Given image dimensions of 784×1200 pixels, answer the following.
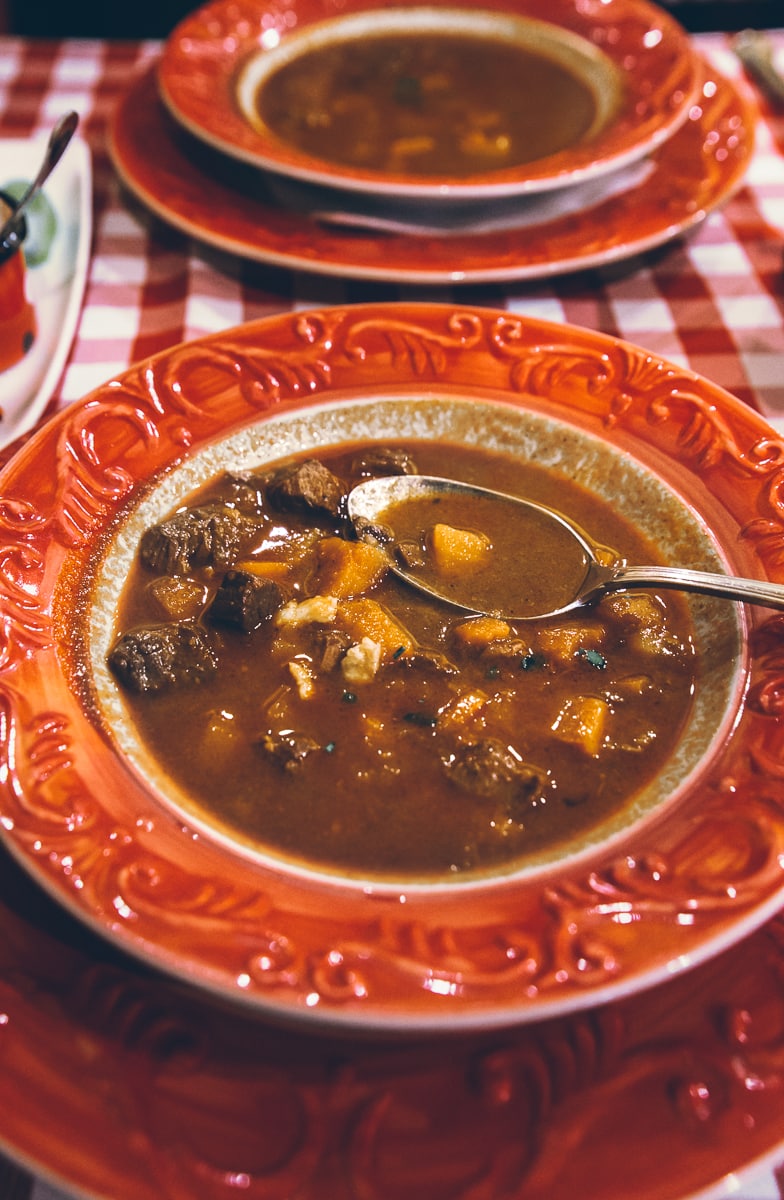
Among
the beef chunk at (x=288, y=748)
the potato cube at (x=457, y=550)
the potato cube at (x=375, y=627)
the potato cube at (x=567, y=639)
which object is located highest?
the potato cube at (x=457, y=550)

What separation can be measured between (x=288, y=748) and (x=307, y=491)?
0.74 m

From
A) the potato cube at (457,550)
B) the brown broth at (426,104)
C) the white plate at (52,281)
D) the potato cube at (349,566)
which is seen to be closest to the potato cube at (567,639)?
the potato cube at (457,550)

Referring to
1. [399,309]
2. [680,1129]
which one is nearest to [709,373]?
[399,309]

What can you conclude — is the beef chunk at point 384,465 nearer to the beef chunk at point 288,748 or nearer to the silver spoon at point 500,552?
the silver spoon at point 500,552

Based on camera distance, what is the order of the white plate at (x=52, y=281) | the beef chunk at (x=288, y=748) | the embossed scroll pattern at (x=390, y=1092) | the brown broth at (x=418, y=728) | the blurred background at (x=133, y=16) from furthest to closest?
the blurred background at (x=133, y=16)
the white plate at (x=52, y=281)
the beef chunk at (x=288, y=748)
the brown broth at (x=418, y=728)
the embossed scroll pattern at (x=390, y=1092)

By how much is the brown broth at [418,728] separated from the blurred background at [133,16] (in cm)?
548

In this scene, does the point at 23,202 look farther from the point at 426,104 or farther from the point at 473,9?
the point at 473,9

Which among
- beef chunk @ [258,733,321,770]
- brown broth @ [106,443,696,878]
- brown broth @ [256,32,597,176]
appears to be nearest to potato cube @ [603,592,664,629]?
brown broth @ [106,443,696,878]

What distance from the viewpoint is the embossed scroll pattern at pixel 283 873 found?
154 centimetres

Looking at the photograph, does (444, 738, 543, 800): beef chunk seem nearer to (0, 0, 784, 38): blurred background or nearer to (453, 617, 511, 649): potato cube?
(453, 617, 511, 649): potato cube

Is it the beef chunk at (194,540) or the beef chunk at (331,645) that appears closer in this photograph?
the beef chunk at (331,645)

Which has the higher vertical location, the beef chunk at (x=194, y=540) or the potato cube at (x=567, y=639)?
the beef chunk at (x=194, y=540)

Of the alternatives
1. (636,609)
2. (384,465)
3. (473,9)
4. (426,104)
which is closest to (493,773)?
(636,609)

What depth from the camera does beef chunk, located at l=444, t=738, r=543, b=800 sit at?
2.01 metres
